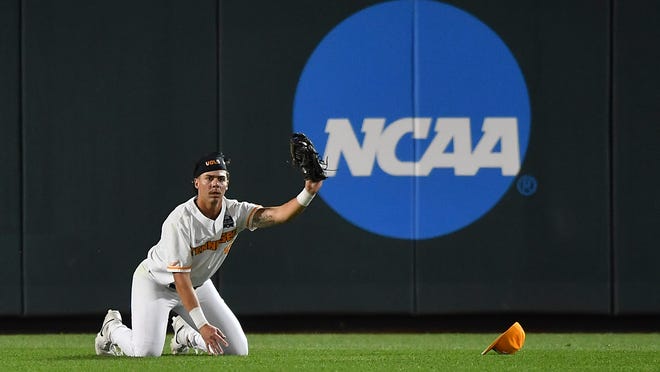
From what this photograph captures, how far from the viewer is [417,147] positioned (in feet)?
31.7

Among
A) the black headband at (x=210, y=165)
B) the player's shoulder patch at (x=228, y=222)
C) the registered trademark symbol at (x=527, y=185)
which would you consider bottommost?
the player's shoulder patch at (x=228, y=222)

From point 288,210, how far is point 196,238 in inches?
21.1

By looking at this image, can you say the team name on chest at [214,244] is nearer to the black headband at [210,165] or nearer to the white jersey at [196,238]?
the white jersey at [196,238]

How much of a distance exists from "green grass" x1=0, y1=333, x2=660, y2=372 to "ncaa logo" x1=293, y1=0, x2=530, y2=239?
3.62 feet

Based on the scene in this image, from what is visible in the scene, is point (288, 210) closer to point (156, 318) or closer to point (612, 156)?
point (156, 318)

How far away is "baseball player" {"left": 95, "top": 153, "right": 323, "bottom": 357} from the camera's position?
22.4 ft

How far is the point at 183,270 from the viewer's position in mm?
6809

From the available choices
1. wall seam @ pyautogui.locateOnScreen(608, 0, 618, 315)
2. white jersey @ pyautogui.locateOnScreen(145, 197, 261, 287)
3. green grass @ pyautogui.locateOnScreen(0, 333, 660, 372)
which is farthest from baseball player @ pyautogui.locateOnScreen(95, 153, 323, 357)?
wall seam @ pyautogui.locateOnScreen(608, 0, 618, 315)

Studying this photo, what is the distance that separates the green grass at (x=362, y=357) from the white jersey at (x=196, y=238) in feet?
1.66

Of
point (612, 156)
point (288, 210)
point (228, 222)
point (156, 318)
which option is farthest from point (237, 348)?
point (612, 156)

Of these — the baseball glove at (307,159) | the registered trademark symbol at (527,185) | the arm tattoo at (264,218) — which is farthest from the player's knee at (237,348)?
the registered trademark symbol at (527,185)

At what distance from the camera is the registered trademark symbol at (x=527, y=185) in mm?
9672

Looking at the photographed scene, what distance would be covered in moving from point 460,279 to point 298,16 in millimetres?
2413

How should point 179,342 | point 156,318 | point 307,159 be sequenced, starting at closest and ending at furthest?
1. point 307,159
2. point 156,318
3. point 179,342
